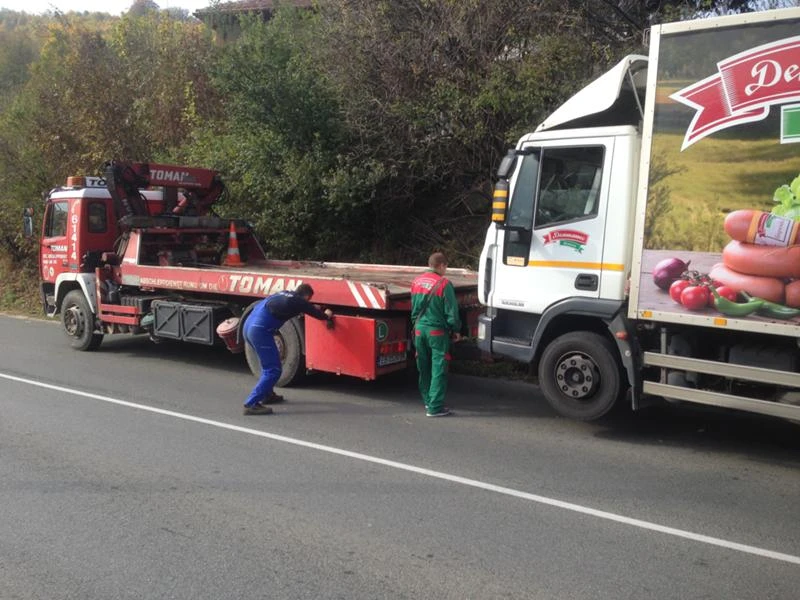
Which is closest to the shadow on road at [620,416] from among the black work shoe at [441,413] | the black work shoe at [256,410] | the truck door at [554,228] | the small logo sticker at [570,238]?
the black work shoe at [441,413]

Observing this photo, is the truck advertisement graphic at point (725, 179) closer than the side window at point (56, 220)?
Yes

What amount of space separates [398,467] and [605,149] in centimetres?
321

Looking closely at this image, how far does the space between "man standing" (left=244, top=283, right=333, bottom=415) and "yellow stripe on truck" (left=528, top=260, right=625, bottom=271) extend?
2.49 m

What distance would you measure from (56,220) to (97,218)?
950 millimetres

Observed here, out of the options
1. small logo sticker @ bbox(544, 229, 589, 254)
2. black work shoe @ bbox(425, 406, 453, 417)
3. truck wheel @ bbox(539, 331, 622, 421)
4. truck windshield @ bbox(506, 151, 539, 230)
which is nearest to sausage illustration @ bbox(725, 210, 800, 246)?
small logo sticker @ bbox(544, 229, 589, 254)

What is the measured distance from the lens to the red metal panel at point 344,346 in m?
7.82

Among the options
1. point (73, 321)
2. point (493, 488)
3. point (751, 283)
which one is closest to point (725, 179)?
point (751, 283)

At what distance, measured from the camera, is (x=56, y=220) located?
11781 mm

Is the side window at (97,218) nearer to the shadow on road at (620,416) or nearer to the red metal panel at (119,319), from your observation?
the red metal panel at (119,319)

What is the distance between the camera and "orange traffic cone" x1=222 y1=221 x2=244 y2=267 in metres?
12.0

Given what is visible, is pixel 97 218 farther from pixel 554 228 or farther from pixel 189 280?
pixel 554 228

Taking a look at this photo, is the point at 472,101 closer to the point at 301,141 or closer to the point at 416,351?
the point at 301,141

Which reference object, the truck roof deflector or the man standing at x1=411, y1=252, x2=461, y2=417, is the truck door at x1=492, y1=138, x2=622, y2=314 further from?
the man standing at x1=411, y1=252, x2=461, y2=417

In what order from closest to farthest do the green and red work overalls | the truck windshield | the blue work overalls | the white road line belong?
the white road line < the truck windshield < the green and red work overalls < the blue work overalls
